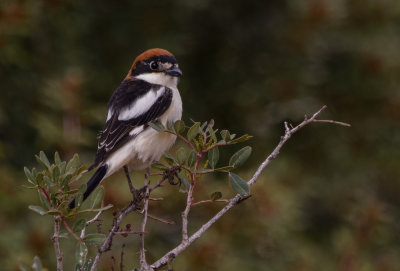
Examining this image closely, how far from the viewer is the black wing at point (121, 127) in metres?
3.34

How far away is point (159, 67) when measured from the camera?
3.85 m

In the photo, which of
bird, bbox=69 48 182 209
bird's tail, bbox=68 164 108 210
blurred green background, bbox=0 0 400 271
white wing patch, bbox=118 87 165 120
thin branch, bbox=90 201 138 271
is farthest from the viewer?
blurred green background, bbox=0 0 400 271

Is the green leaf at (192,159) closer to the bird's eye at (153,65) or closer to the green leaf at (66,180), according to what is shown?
the green leaf at (66,180)

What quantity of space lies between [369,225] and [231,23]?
263 cm

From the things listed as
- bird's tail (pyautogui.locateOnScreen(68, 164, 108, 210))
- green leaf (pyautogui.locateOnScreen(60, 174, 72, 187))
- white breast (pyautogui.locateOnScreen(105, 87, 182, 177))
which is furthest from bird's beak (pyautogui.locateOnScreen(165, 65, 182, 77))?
green leaf (pyautogui.locateOnScreen(60, 174, 72, 187))

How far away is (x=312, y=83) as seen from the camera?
645 centimetres

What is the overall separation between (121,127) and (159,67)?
57cm

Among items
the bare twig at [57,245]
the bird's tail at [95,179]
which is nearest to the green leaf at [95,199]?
the bare twig at [57,245]

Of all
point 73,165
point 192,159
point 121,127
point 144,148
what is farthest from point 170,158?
point 121,127

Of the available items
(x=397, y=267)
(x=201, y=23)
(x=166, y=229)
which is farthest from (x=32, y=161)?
(x=397, y=267)

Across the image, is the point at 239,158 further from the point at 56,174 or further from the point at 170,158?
the point at 56,174

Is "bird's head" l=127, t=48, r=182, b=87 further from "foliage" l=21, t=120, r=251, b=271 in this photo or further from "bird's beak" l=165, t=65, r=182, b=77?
"foliage" l=21, t=120, r=251, b=271

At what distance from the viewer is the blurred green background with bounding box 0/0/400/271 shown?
5215mm

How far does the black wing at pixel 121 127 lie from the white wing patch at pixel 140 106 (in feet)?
0.07
